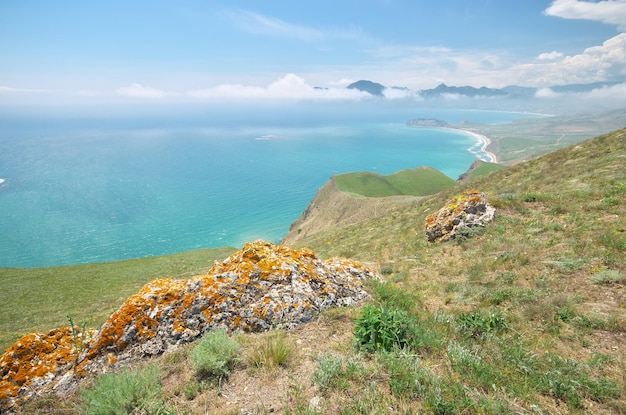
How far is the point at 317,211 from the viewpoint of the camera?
290 feet

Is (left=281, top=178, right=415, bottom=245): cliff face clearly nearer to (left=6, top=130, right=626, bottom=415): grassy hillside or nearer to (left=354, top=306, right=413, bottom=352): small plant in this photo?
(left=6, top=130, right=626, bottom=415): grassy hillside

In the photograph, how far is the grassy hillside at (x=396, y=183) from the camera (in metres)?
116

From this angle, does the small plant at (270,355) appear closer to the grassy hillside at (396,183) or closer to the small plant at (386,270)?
the small plant at (386,270)

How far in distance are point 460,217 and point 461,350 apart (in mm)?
12133

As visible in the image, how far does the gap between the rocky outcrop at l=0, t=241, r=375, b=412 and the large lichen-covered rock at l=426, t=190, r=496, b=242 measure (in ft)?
30.2

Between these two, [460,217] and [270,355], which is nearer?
[270,355]

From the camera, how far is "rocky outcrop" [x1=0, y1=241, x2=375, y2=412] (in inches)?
258

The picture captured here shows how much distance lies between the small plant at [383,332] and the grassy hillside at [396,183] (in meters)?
100

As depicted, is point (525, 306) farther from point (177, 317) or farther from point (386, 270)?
point (177, 317)

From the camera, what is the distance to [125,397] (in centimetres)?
466

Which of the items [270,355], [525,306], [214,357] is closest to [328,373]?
[270,355]

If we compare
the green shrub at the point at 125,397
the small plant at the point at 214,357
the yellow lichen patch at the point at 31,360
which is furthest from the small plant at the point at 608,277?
the yellow lichen patch at the point at 31,360

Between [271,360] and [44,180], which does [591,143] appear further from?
[44,180]

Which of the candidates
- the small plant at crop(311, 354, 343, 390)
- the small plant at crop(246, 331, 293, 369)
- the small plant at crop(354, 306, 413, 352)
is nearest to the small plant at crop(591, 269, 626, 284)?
the small plant at crop(354, 306, 413, 352)
